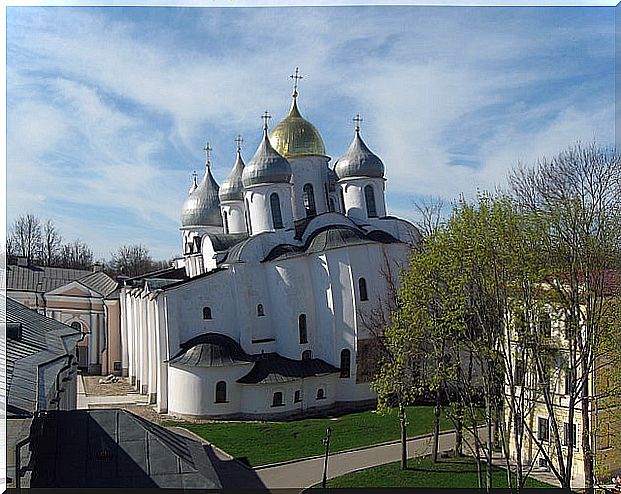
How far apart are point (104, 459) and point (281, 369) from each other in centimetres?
189

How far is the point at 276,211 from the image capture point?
6359 mm

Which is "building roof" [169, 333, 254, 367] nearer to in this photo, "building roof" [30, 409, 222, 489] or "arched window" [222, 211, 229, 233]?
"arched window" [222, 211, 229, 233]

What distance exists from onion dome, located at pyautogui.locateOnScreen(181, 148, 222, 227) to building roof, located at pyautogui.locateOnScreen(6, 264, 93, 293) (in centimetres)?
76

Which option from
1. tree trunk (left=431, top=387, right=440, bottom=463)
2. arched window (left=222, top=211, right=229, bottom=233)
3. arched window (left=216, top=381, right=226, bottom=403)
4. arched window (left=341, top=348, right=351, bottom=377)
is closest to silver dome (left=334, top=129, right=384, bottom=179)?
arched window (left=222, top=211, right=229, bottom=233)

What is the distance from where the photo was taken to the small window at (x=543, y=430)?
471 centimetres


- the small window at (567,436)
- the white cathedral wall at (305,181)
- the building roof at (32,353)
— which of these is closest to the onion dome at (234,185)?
the white cathedral wall at (305,181)

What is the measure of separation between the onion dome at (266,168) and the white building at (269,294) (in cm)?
1

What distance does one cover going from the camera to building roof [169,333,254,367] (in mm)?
5754

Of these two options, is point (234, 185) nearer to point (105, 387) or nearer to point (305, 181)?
point (305, 181)

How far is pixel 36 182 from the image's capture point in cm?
484

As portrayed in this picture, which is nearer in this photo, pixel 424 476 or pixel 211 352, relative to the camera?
pixel 424 476

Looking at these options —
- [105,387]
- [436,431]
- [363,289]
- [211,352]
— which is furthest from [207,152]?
[436,431]

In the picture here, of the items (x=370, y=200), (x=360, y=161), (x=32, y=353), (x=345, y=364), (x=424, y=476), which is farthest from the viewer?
(x=370, y=200)

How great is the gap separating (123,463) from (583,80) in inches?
137
